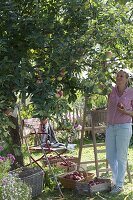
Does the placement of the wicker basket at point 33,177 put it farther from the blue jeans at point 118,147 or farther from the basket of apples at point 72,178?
the blue jeans at point 118,147

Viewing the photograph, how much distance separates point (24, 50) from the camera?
14.4 ft

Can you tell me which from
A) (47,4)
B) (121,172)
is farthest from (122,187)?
(47,4)

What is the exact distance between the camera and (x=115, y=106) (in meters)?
4.99

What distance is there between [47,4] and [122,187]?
248cm

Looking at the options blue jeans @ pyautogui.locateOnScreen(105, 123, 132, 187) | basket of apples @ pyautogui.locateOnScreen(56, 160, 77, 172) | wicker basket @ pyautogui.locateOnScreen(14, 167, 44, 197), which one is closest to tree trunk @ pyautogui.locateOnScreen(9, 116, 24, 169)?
wicker basket @ pyautogui.locateOnScreen(14, 167, 44, 197)

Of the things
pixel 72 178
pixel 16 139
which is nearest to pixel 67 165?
pixel 72 178

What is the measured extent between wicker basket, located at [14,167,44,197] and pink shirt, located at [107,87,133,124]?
111 centimetres

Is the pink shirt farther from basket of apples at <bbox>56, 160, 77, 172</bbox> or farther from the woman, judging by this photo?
basket of apples at <bbox>56, 160, 77, 172</bbox>

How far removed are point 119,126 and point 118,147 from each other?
0.27 m

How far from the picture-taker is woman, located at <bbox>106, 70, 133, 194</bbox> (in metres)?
4.93

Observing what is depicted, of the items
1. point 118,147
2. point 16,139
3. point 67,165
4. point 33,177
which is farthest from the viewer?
point 67,165

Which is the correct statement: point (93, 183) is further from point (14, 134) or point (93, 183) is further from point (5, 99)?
point (5, 99)

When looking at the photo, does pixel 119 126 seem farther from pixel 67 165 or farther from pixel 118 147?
pixel 67 165

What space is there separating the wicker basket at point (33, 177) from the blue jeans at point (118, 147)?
932mm
